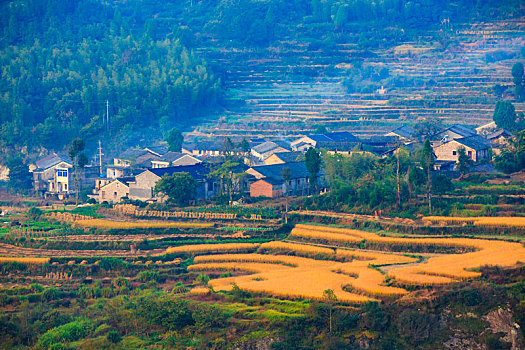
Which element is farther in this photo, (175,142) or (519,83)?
(519,83)

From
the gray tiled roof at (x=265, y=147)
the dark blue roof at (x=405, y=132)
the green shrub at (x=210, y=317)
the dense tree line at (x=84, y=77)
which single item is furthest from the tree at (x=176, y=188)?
the dense tree line at (x=84, y=77)

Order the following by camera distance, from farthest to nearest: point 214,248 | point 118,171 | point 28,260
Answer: point 118,171 < point 214,248 < point 28,260

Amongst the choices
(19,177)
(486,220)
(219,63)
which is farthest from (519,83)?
(19,177)

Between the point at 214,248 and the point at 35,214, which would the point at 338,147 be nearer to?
the point at 35,214

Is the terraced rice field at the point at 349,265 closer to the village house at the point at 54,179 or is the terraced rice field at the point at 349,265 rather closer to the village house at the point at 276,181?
the village house at the point at 276,181

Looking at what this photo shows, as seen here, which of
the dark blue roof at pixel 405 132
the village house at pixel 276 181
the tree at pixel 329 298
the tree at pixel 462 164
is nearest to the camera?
the tree at pixel 329 298

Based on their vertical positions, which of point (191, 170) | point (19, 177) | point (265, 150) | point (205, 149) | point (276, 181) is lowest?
point (276, 181)
